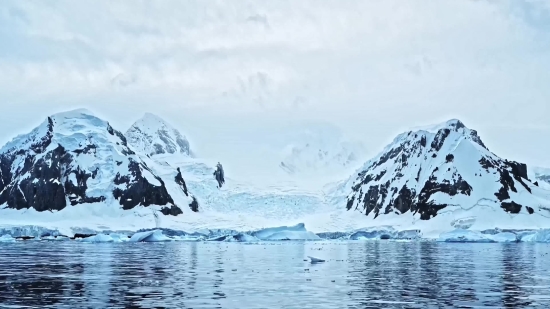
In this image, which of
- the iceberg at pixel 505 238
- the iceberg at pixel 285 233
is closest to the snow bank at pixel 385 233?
the iceberg at pixel 285 233

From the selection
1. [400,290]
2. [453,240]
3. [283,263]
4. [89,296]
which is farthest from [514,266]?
[453,240]

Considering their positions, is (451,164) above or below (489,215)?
above

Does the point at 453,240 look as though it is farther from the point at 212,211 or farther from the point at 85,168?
the point at 85,168

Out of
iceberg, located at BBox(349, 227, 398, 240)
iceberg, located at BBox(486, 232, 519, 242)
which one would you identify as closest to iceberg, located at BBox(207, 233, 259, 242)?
iceberg, located at BBox(349, 227, 398, 240)

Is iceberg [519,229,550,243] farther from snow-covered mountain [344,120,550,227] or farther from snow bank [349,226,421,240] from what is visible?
snow-covered mountain [344,120,550,227]

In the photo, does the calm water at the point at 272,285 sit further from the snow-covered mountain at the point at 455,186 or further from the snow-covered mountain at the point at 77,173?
the snow-covered mountain at the point at 455,186

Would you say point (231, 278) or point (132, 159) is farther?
point (132, 159)
